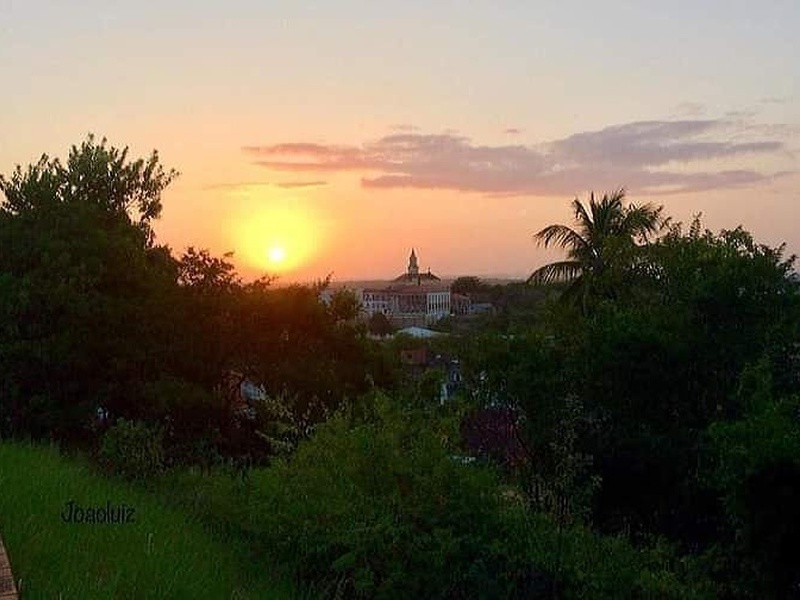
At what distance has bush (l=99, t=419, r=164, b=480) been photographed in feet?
35.8

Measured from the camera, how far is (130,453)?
1112 centimetres

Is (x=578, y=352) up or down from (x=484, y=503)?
up

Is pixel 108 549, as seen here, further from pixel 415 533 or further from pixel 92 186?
pixel 92 186

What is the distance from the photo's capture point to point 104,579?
5.39 metres

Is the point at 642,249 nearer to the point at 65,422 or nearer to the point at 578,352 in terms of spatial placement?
the point at 578,352

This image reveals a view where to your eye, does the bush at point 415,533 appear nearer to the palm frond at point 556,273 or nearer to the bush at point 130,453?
the bush at point 130,453

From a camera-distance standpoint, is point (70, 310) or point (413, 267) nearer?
point (70, 310)

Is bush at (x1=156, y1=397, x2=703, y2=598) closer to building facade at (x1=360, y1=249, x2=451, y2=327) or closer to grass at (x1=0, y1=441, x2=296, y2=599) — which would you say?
grass at (x1=0, y1=441, x2=296, y2=599)

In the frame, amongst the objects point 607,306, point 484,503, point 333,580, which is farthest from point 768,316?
point 333,580

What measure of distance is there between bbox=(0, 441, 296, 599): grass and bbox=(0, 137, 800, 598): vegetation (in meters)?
0.04

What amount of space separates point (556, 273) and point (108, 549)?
26520 mm

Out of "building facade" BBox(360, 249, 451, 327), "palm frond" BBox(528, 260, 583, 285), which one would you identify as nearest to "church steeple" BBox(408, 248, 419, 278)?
"building facade" BBox(360, 249, 451, 327)

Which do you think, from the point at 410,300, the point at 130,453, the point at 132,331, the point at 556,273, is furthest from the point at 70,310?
the point at 410,300

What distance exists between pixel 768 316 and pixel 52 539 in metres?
7.95
